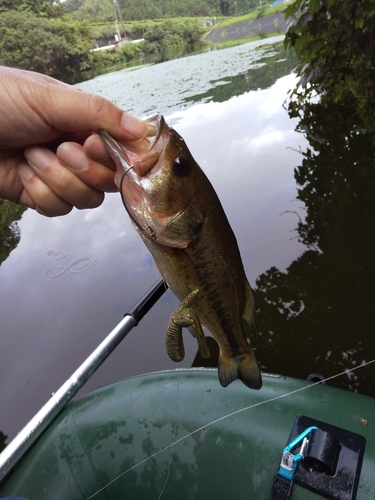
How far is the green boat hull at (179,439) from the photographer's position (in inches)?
73.7

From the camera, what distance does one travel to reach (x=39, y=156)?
170 centimetres

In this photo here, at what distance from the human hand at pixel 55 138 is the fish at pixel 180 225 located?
0.08m

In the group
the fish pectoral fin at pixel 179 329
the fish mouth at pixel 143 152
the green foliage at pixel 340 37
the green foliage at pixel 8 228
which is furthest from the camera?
the green foliage at pixel 8 228

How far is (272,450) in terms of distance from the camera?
1.85m

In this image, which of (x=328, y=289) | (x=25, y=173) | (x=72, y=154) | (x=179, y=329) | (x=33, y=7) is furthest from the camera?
(x=33, y=7)

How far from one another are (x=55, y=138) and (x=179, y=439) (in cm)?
185

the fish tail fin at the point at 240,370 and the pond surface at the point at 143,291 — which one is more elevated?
the fish tail fin at the point at 240,370

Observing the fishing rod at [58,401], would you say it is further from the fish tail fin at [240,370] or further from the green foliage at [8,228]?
the green foliage at [8,228]

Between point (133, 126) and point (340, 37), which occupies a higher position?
point (340, 37)

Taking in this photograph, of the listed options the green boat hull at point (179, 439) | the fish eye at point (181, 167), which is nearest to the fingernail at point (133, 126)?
the fish eye at point (181, 167)

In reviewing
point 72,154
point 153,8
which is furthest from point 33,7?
point 72,154

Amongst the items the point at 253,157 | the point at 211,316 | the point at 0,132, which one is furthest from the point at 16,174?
the point at 253,157

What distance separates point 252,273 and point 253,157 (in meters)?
3.69

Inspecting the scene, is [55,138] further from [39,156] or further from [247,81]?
[247,81]
